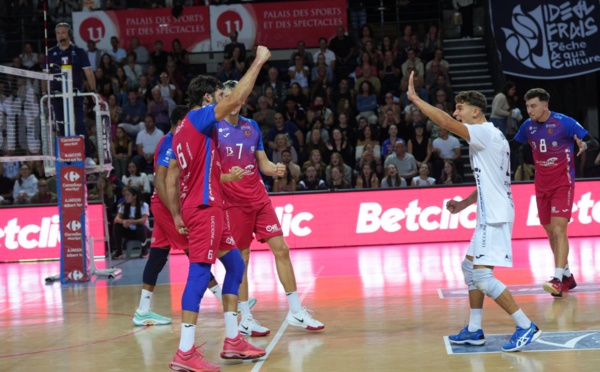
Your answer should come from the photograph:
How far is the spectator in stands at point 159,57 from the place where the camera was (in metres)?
21.8

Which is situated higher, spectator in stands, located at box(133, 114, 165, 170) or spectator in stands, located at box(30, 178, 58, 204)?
spectator in stands, located at box(133, 114, 165, 170)

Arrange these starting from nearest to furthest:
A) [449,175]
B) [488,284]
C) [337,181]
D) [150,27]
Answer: [488,284] → [449,175] → [337,181] → [150,27]

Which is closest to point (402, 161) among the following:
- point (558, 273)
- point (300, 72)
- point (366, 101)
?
point (366, 101)

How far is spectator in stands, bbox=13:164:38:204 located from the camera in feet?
59.9

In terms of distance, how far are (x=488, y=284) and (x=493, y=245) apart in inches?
12.7

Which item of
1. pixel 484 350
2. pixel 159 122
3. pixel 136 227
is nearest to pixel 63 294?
pixel 136 227

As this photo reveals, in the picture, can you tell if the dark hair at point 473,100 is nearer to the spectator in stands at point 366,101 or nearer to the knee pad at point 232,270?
the knee pad at point 232,270

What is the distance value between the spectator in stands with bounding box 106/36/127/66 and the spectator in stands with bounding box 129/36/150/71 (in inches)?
9.5

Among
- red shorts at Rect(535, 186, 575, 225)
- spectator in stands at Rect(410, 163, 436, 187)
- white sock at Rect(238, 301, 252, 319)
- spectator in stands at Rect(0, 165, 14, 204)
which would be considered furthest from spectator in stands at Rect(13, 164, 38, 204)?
red shorts at Rect(535, 186, 575, 225)

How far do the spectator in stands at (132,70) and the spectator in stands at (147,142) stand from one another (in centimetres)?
240

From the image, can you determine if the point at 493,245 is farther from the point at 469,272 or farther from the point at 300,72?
the point at 300,72

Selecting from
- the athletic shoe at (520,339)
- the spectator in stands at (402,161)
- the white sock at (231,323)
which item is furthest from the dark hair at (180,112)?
the spectator in stands at (402,161)

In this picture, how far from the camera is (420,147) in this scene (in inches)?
723

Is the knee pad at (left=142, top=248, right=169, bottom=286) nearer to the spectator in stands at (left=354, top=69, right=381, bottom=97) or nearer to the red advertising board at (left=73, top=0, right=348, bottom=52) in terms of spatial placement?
the spectator in stands at (left=354, top=69, right=381, bottom=97)
